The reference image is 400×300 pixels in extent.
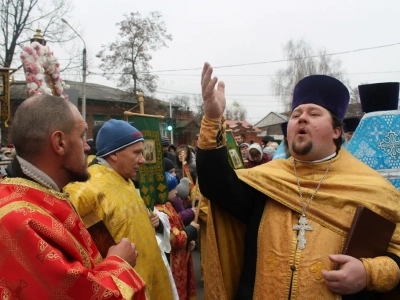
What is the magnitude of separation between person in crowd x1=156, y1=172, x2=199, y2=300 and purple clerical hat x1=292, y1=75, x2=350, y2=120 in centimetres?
200

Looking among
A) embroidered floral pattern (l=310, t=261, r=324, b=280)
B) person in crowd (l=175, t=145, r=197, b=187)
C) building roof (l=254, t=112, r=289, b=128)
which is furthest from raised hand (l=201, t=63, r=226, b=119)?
building roof (l=254, t=112, r=289, b=128)

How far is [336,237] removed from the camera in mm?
2383

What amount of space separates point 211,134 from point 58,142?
0.78 m

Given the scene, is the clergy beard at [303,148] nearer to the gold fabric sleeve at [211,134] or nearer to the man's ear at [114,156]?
the gold fabric sleeve at [211,134]

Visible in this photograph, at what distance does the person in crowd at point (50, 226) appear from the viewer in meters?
1.60

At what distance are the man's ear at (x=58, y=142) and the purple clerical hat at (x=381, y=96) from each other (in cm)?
231

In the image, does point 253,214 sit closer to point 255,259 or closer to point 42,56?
point 255,259

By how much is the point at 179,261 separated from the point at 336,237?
2488mm

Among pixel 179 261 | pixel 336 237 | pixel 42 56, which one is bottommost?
pixel 179 261

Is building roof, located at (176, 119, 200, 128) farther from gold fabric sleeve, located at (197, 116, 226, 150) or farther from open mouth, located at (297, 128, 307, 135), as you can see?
gold fabric sleeve, located at (197, 116, 226, 150)

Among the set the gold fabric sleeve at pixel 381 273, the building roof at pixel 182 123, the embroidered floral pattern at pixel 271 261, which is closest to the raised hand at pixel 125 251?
the embroidered floral pattern at pixel 271 261

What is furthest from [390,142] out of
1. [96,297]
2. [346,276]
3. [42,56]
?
[42,56]

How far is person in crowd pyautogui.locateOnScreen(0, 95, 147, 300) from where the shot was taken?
5.24 feet

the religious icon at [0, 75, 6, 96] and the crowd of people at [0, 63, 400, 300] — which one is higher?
the religious icon at [0, 75, 6, 96]
